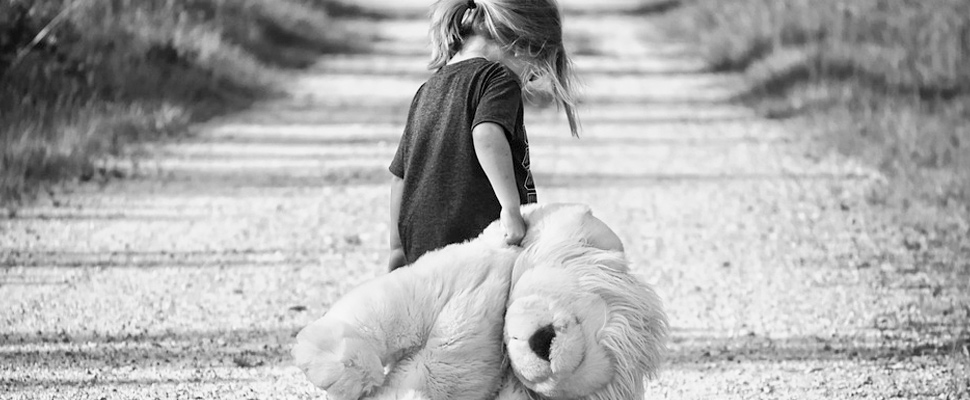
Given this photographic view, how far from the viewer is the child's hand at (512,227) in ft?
11.3

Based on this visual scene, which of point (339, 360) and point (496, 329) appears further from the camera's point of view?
point (496, 329)

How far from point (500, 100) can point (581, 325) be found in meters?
0.64

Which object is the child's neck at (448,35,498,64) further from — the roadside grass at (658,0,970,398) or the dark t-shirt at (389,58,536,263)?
the roadside grass at (658,0,970,398)

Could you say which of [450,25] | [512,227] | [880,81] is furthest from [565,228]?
[880,81]

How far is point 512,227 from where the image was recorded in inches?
135

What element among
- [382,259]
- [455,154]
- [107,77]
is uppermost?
[455,154]

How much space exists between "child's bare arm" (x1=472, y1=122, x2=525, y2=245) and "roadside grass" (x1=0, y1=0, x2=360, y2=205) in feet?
15.8

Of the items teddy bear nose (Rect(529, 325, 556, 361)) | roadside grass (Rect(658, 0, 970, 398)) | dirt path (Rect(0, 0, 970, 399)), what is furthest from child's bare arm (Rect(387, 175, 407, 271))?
roadside grass (Rect(658, 0, 970, 398))

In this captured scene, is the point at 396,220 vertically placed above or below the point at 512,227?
below

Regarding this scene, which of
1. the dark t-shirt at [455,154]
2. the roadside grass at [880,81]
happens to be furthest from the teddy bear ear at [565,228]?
the roadside grass at [880,81]

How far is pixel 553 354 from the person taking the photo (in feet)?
10.5

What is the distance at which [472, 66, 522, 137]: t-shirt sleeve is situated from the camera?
3.46 metres

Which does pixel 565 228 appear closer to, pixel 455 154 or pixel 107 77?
pixel 455 154

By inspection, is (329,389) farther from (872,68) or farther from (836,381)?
(872,68)
